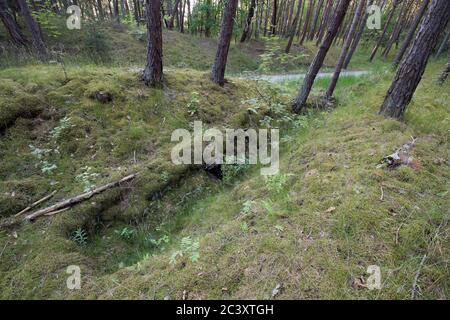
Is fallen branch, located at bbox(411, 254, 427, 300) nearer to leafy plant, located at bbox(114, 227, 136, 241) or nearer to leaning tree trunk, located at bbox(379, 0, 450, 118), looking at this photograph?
leafy plant, located at bbox(114, 227, 136, 241)

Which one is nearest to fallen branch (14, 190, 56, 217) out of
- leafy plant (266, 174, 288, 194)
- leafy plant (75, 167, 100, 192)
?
leafy plant (75, 167, 100, 192)

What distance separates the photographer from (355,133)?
491 centimetres

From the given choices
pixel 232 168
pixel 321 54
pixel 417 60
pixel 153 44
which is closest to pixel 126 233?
pixel 232 168

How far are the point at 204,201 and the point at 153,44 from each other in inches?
171

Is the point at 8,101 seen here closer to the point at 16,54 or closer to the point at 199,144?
the point at 199,144

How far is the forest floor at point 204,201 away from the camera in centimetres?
247

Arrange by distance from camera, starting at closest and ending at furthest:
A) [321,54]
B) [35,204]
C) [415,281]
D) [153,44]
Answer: [415,281] < [35,204] < [153,44] < [321,54]

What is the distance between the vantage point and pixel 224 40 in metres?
7.30

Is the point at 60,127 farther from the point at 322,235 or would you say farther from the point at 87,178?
the point at 322,235

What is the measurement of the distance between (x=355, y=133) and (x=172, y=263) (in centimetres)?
423

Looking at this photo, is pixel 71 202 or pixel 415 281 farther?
pixel 71 202

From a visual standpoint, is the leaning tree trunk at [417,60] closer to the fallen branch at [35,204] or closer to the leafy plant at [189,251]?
the leafy plant at [189,251]

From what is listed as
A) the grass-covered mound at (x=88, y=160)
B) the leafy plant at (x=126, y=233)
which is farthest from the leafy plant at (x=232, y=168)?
the leafy plant at (x=126, y=233)
